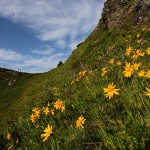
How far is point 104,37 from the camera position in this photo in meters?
25.0

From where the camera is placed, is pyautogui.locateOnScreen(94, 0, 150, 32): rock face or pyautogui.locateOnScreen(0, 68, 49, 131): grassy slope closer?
pyautogui.locateOnScreen(0, 68, 49, 131): grassy slope

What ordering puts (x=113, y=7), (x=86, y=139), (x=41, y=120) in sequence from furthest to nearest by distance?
1. (x=113, y=7)
2. (x=41, y=120)
3. (x=86, y=139)

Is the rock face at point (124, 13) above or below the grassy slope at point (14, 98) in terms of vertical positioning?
above

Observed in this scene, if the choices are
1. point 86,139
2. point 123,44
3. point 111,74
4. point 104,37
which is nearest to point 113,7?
point 104,37

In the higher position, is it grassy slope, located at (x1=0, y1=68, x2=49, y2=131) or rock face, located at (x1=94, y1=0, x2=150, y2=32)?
rock face, located at (x1=94, y1=0, x2=150, y2=32)

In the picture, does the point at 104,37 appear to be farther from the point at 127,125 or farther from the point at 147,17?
the point at 127,125

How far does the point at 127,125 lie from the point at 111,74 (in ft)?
18.5

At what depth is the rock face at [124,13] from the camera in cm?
2302

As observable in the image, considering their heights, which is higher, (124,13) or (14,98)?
(124,13)

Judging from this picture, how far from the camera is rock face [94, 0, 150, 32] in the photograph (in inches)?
906

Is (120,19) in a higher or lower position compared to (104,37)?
higher

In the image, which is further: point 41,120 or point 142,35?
point 142,35

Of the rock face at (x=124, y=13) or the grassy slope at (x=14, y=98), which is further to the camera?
the rock face at (x=124, y=13)

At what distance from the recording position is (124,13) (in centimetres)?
2872
